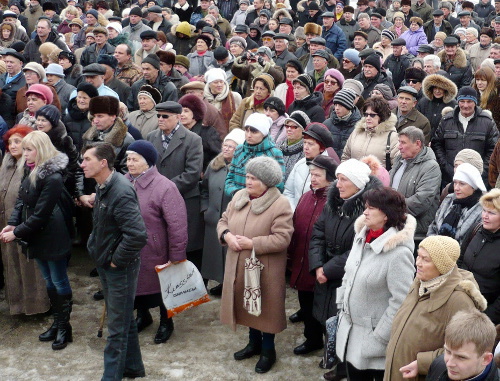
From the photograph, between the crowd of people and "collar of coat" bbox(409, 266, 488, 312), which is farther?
the crowd of people

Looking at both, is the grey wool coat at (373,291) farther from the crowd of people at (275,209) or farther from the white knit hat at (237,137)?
the white knit hat at (237,137)

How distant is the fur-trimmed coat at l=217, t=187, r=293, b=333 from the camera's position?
5.58 meters

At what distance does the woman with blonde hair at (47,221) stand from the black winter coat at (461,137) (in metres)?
4.29

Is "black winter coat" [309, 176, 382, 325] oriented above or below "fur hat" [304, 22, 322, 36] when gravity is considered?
below

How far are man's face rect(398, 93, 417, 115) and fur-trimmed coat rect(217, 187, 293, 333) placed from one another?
3148mm

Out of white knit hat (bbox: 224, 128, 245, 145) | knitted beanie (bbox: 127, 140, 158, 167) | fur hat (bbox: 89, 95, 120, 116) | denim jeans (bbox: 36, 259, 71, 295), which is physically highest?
fur hat (bbox: 89, 95, 120, 116)

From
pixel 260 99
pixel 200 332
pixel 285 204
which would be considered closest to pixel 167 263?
pixel 200 332

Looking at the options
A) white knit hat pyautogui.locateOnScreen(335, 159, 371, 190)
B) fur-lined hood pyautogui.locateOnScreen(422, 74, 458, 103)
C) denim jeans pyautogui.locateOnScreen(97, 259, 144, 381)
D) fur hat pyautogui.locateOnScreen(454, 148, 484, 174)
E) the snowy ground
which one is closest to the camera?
white knit hat pyautogui.locateOnScreen(335, 159, 371, 190)

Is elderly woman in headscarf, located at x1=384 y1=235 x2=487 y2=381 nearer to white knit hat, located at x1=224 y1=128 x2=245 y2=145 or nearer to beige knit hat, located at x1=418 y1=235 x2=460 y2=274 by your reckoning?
beige knit hat, located at x1=418 y1=235 x2=460 y2=274

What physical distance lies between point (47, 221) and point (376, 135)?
3.43m

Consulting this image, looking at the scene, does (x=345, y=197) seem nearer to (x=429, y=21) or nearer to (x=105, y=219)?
(x=105, y=219)

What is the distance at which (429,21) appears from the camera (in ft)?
56.2

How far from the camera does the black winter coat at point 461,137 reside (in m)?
7.89

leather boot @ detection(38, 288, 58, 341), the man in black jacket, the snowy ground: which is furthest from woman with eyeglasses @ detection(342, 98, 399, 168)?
leather boot @ detection(38, 288, 58, 341)
